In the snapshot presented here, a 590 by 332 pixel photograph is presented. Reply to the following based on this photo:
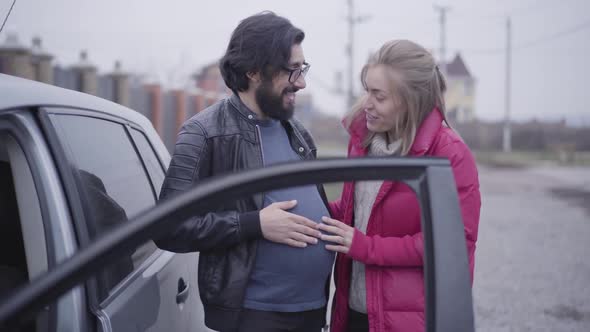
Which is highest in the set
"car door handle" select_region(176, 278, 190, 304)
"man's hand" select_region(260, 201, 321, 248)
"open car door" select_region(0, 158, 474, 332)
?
"open car door" select_region(0, 158, 474, 332)

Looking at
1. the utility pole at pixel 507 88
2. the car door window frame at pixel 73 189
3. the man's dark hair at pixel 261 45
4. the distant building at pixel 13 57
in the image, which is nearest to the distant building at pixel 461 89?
the utility pole at pixel 507 88

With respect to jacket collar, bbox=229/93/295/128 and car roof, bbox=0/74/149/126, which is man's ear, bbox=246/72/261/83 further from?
car roof, bbox=0/74/149/126

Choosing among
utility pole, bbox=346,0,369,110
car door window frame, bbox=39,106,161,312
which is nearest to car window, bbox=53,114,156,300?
car door window frame, bbox=39,106,161,312

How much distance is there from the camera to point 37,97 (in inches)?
65.7

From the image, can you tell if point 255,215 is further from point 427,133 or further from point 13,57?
point 13,57

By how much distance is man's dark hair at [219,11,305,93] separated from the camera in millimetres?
2062

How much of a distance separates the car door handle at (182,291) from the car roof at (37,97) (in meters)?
0.76

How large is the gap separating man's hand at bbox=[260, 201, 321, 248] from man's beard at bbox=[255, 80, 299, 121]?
0.40 m

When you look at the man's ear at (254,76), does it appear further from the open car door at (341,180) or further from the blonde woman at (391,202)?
the open car door at (341,180)

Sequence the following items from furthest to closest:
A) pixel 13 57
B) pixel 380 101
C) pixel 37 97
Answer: pixel 13 57
pixel 380 101
pixel 37 97

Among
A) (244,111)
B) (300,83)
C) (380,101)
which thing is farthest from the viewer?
(300,83)

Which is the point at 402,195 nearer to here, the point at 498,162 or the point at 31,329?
the point at 31,329

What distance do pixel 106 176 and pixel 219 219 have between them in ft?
1.89

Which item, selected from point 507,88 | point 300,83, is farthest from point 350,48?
point 300,83
